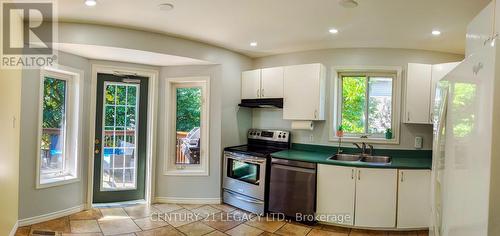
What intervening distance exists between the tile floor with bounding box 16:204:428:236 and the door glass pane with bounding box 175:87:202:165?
764 millimetres

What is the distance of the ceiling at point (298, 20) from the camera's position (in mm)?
2258

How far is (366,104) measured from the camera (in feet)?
11.8

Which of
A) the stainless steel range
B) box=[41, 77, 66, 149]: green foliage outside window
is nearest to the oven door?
the stainless steel range

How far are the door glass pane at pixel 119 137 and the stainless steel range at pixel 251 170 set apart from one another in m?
1.33

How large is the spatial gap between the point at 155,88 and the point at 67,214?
1.88 m

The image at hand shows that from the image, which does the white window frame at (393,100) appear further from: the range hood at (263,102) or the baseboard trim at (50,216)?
the baseboard trim at (50,216)

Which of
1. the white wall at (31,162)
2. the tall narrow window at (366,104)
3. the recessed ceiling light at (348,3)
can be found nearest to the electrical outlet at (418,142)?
the tall narrow window at (366,104)

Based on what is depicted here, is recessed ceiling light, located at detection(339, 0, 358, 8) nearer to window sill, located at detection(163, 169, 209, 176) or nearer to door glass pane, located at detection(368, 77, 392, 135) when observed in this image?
door glass pane, located at detection(368, 77, 392, 135)

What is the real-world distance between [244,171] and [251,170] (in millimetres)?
126

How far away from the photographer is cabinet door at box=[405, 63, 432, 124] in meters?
3.18

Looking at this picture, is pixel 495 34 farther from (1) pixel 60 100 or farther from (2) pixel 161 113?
(1) pixel 60 100

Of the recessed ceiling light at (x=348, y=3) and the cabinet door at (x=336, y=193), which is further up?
the recessed ceiling light at (x=348, y=3)

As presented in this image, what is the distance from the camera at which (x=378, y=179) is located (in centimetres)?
287

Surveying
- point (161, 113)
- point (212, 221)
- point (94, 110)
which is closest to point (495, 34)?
point (212, 221)
